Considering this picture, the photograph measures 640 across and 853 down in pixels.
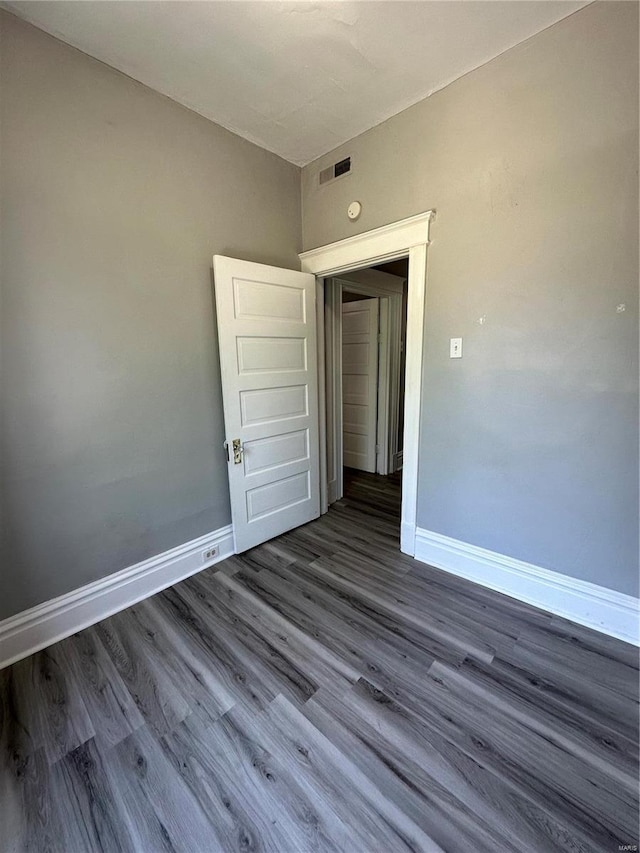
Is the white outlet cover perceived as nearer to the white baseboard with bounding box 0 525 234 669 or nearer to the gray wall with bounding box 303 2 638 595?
the gray wall with bounding box 303 2 638 595

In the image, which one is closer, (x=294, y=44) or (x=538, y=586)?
(x=294, y=44)

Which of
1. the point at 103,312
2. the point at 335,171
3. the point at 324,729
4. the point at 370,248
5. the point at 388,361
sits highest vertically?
the point at 335,171

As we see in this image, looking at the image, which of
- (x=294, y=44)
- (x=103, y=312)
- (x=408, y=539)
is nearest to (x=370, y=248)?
(x=294, y=44)

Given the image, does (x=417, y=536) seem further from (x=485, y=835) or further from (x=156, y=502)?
(x=156, y=502)

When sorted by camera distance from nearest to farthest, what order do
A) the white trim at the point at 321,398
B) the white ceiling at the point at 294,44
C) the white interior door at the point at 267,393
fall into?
1. the white ceiling at the point at 294,44
2. the white interior door at the point at 267,393
3. the white trim at the point at 321,398

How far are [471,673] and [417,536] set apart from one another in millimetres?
925

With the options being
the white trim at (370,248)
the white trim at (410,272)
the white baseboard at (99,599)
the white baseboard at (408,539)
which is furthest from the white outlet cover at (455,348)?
the white baseboard at (99,599)

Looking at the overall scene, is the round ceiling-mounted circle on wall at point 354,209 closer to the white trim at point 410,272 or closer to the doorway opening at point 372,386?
the white trim at point 410,272

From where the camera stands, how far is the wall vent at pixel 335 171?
2.42m

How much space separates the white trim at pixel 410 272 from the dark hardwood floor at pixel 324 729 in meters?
0.62

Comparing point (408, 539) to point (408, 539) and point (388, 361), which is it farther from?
point (388, 361)

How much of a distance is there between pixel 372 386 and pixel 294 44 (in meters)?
2.85

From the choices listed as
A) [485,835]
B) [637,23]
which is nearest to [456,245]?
[637,23]

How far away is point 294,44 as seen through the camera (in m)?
1.66
